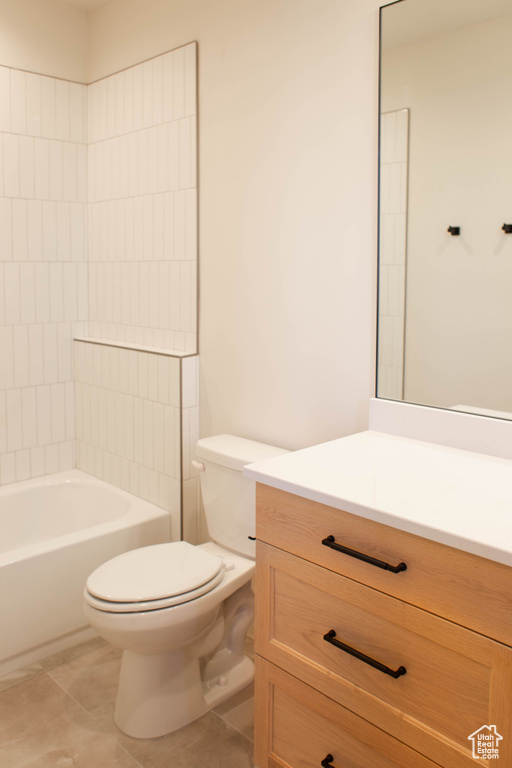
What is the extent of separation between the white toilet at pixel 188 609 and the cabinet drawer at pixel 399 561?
0.44m

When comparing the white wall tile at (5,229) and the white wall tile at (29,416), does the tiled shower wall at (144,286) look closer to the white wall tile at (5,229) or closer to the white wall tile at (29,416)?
the white wall tile at (29,416)

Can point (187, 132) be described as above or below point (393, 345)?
above

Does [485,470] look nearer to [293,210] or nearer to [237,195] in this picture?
[293,210]

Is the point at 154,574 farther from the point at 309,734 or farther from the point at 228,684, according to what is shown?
the point at 309,734

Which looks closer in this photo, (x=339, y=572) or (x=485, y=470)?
(x=339, y=572)

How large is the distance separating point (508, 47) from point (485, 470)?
991 mm

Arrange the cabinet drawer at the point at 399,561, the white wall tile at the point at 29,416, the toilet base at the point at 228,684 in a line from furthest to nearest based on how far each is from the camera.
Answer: the white wall tile at the point at 29,416
the toilet base at the point at 228,684
the cabinet drawer at the point at 399,561

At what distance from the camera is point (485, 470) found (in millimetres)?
1468

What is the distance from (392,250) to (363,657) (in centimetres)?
107

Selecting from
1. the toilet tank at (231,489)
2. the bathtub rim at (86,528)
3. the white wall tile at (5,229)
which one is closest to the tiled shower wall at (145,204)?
the white wall tile at (5,229)

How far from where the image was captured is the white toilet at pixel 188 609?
5.66 feet

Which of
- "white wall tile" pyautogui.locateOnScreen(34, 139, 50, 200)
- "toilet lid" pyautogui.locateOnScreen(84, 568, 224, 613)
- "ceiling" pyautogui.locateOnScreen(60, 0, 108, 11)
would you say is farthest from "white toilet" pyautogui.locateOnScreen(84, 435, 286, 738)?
"ceiling" pyautogui.locateOnScreen(60, 0, 108, 11)

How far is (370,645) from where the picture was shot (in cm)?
A: 126

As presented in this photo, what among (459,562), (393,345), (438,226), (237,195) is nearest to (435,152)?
(438,226)
